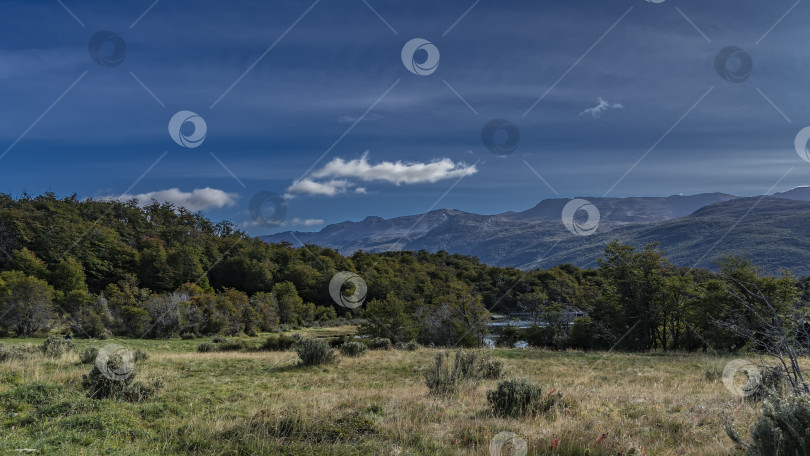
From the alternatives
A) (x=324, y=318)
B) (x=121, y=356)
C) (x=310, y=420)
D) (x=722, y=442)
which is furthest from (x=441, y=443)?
(x=324, y=318)

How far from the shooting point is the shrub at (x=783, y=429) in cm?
480

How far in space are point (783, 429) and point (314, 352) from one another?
55.5 feet

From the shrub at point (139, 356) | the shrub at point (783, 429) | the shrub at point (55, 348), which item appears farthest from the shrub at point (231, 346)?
the shrub at point (783, 429)

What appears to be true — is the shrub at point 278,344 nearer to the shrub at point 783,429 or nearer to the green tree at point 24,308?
the green tree at point 24,308

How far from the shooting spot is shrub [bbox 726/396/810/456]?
4805 millimetres

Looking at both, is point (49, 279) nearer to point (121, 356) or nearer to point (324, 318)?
point (324, 318)

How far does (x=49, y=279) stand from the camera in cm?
5759

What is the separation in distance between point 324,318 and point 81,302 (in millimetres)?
35663

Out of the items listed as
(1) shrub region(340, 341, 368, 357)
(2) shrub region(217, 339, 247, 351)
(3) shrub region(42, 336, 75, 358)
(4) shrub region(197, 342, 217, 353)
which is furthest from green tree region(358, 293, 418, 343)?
(3) shrub region(42, 336, 75, 358)

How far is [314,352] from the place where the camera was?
19.2 metres

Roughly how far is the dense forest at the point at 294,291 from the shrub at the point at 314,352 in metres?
15.0

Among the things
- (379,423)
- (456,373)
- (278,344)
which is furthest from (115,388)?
(278,344)

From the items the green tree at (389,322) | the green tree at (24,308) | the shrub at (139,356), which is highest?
the green tree at (24,308)

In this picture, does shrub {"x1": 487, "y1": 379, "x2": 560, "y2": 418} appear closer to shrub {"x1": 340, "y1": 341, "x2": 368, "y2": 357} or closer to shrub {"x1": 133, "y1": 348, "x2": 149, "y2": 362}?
shrub {"x1": 133, "y1": 348, "x2": 149, "y2": 362}
